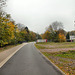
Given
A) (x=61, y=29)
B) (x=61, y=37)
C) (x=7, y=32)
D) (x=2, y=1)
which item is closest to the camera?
(x=2, y=1)

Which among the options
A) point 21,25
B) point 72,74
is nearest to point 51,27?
point 21,25

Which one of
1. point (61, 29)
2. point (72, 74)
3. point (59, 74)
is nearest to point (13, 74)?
point (59, 74)

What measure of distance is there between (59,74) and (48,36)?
72507 millimetres

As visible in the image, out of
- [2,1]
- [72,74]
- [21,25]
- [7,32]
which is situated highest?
[21,25]

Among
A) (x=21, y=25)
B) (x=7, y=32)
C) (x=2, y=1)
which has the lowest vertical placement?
(x=7, y=32)

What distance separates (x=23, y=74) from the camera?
605 centimetres

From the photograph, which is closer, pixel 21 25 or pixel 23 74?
pixel 23 74

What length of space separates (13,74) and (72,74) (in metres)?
3.38

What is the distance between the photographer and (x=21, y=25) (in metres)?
78.0

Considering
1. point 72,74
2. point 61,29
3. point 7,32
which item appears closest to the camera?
point 72,74

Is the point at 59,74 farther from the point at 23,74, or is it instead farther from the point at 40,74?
the point at 23,74

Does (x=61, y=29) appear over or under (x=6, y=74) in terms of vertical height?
over

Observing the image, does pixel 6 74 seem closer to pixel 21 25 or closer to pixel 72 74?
pixel 72 74

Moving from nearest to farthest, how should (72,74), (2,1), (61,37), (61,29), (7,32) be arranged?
(72,74) → (2,1) → (7,32) → (61,37) → (61,29)
